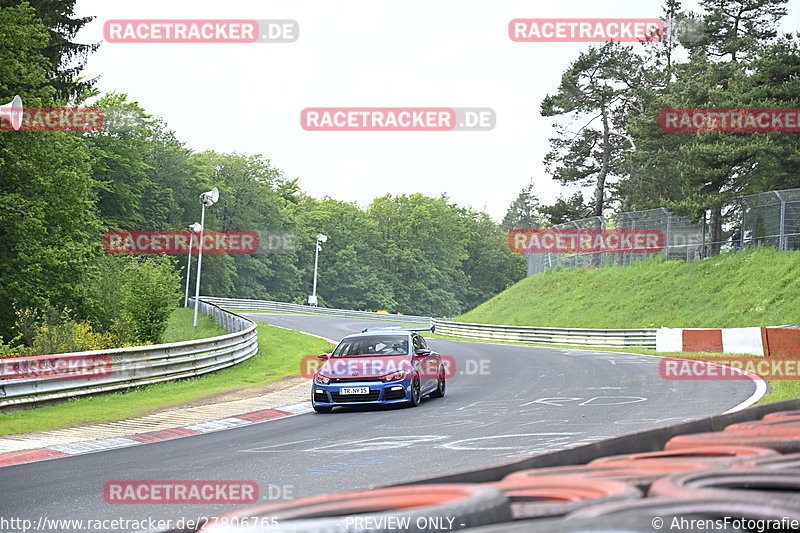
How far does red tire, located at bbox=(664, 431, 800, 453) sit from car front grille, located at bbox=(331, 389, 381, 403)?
11.3 m

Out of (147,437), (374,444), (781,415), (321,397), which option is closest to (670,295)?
(321,397)

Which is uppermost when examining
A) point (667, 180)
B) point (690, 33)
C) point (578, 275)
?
point (690, 33)

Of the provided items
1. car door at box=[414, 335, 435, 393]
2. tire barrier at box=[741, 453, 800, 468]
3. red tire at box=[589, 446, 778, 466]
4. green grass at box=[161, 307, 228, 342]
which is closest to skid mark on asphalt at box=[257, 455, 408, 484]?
red tire at box=[589, 446, 778, 466]

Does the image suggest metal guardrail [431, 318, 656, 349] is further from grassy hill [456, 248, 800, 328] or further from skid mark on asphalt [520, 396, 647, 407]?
skid mark on asphalt [520, 396, 647, 407]

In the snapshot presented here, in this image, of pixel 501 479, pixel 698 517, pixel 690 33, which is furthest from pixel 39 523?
pixel 690 33

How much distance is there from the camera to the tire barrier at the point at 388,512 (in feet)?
9.37

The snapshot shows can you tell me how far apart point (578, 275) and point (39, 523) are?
5183cm

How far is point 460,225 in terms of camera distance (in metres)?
133

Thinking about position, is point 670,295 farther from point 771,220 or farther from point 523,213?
point 523,213

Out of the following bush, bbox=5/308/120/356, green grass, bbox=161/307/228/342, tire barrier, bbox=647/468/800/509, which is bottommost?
green grass, bbox=161/307/228/342

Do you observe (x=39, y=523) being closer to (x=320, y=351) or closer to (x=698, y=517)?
(x=698, y=517)

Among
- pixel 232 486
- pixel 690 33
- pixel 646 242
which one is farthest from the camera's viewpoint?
pixel 690 33

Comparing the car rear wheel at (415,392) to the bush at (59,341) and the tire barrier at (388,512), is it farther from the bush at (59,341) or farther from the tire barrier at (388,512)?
the tire barrier at (388,512)

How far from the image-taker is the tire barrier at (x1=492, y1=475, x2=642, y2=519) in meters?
3.03
